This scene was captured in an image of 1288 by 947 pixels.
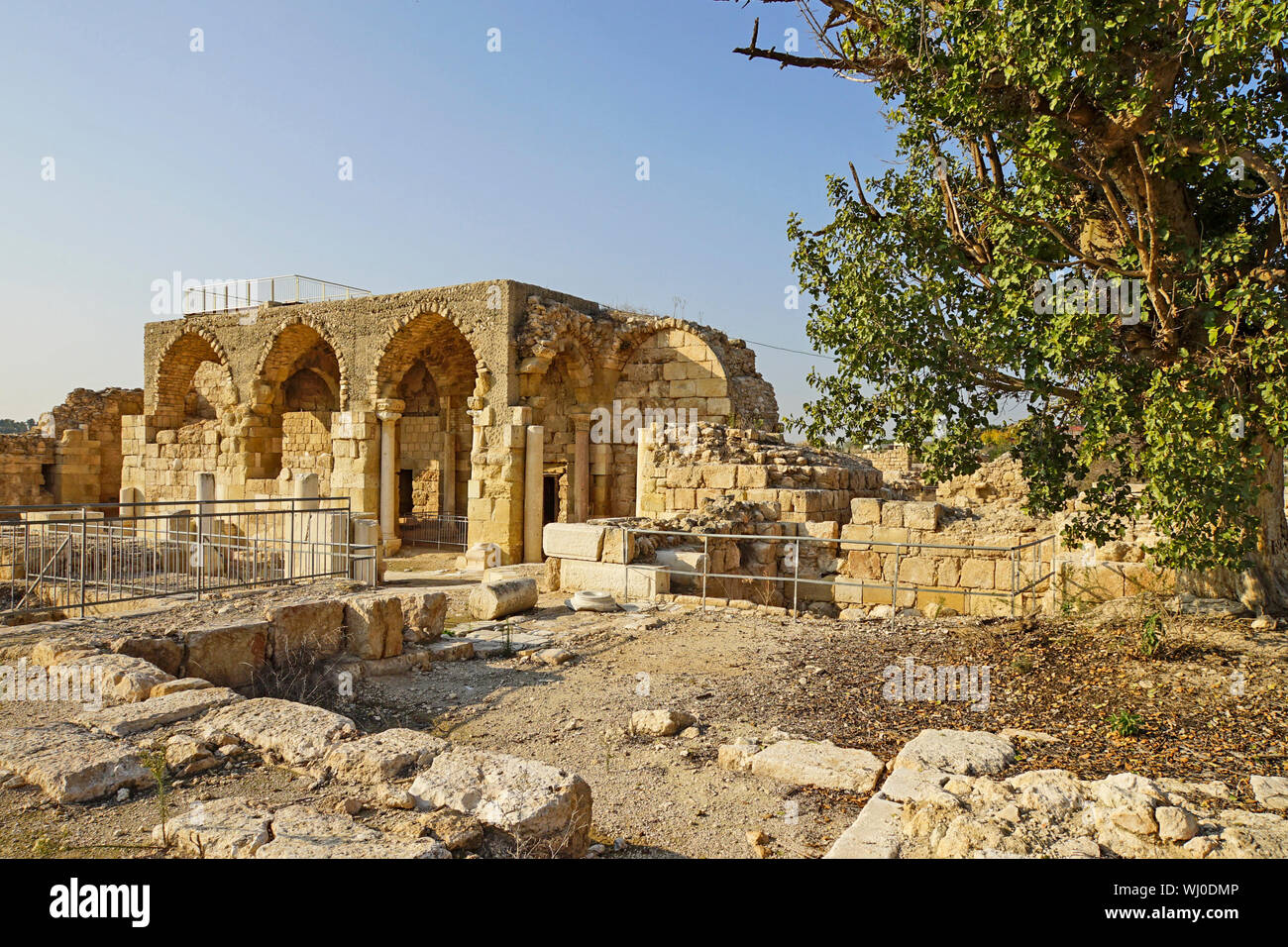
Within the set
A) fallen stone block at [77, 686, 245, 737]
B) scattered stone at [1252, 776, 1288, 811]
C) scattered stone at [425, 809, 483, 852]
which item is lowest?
scattered stone at [1252, 776, 1288, 811]

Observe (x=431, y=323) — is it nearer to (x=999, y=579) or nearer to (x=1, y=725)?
(x=999, y=579)

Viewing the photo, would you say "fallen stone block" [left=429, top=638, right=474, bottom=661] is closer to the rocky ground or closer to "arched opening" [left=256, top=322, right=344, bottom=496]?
the rocky ground

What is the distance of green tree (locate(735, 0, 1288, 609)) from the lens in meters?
5.57

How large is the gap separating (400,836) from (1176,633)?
6.98 meters

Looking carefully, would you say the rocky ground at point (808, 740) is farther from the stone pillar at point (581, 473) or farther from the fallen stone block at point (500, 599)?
the stone pillar at point (581, 473)

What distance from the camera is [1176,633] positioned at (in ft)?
23.5

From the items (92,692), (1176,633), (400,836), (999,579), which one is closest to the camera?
(400,836)

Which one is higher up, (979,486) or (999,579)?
(979,486)

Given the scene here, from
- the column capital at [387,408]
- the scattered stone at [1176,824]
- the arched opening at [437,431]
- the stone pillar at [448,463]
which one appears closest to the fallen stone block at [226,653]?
the scattered stone at [1176,824]

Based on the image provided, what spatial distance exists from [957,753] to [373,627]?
5018 millimetres

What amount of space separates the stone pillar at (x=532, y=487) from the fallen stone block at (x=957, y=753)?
12.4m

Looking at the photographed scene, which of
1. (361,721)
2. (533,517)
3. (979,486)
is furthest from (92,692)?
(979,486)

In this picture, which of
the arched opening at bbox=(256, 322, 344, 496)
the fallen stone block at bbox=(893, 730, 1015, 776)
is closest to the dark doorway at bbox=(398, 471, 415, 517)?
the arched opening at bbox=(256, 322, 344, 496)

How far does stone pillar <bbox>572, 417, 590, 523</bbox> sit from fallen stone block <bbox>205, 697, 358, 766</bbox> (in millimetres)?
14548
